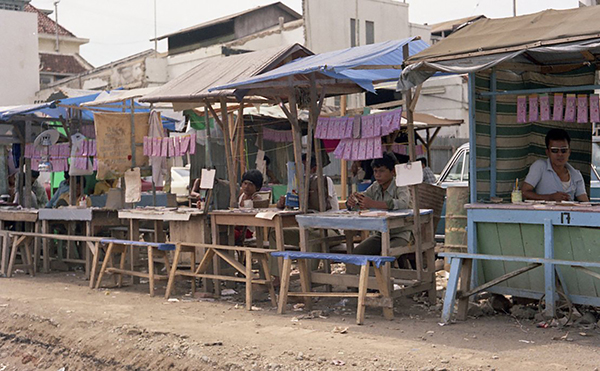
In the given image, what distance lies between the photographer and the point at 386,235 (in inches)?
280

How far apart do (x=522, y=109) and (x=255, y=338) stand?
3.45m

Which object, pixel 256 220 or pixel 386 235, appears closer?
pixel 386 235

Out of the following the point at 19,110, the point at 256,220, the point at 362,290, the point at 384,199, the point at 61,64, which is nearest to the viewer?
the point at 362,290

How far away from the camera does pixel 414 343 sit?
6.07 meters

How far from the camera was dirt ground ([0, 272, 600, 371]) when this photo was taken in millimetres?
5570

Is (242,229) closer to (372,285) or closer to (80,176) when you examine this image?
(372,285)

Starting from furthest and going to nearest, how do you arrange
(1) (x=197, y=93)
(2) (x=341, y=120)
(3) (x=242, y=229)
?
(3) (x=242, y=229) < (1) (x=197, y=93) < (2) (x=341, y=120)

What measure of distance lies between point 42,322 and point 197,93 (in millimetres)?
2998

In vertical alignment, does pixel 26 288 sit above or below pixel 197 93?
below

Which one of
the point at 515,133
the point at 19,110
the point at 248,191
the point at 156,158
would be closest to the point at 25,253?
the point at 19,110

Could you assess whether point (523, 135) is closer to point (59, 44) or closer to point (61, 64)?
point (61, 64)

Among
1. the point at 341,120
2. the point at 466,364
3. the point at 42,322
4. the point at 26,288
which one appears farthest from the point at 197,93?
the point at 466,364

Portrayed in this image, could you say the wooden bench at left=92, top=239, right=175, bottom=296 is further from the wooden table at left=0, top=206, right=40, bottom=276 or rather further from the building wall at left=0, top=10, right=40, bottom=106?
the building wall at left=0, top=10, right=40, bottom=106

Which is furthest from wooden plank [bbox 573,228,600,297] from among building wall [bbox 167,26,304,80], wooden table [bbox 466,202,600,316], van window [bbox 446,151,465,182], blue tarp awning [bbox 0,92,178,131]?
building wall [bbox 167,26,304,80]
